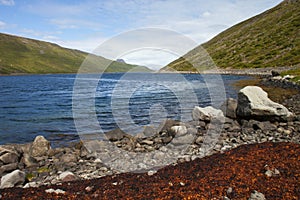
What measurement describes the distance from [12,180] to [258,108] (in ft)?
42.3

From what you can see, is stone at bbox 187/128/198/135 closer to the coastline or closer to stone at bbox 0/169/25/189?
the coastline

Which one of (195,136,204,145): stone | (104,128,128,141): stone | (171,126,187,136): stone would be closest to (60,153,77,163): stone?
(104,128,128,141): stone

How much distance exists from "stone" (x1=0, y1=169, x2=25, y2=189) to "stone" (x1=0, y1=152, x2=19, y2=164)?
2314 millimetres

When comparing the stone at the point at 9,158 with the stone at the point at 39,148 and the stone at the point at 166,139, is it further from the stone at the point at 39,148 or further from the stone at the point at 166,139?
the stone at the point at 166,139

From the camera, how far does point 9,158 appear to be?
11219mm

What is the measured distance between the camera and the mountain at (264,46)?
8788 cm

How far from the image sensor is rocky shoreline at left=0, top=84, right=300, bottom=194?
10.3 m

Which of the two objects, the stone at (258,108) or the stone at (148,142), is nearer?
the stone at (148,142)

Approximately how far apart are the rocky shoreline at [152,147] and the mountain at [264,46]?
59.5 metres

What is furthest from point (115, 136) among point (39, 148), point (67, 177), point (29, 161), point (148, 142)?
point (67, 177)

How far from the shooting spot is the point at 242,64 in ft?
333

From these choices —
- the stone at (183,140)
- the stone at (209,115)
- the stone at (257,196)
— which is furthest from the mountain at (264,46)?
the stone at (257,196)

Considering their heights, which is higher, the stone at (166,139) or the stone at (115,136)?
the stone at (166,139)

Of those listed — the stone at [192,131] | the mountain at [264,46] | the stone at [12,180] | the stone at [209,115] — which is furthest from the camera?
the mountain at [264,46]
